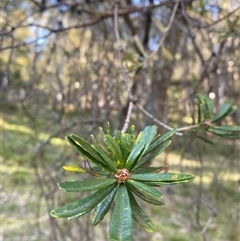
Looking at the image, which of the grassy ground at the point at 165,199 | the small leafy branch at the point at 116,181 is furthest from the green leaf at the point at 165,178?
the grassy ground at the point at 165,199

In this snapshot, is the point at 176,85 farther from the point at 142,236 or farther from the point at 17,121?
the point at 17,121

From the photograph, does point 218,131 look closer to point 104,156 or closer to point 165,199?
point 104,156

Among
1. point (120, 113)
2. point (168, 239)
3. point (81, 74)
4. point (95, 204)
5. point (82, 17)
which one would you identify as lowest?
point (168, 239)

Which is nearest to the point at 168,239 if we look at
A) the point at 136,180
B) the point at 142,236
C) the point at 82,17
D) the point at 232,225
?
the point at 232,225

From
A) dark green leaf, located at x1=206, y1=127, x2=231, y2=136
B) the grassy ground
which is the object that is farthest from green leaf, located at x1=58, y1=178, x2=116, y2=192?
the grassy ground

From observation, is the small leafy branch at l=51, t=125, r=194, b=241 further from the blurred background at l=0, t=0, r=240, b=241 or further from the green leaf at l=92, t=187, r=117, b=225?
the blurred background at l=0, t=0, r=240, b=241
